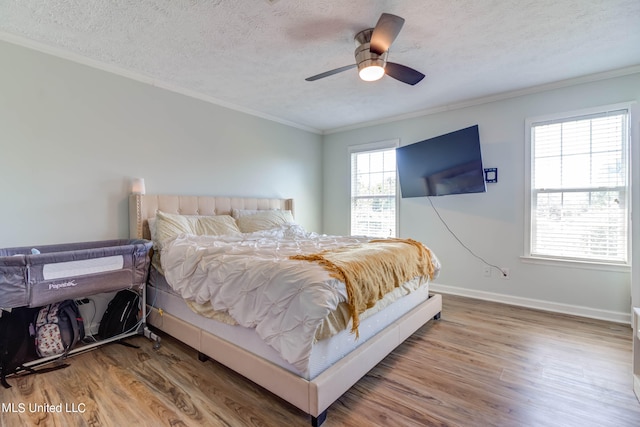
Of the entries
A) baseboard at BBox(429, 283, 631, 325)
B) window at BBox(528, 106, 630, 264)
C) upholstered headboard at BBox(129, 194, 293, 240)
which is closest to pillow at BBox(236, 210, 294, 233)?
upholstered headboard at BBox(129, 194, 293, 240)

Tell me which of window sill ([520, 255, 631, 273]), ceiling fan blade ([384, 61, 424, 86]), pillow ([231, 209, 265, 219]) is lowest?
window sill ([520, 255, 631, 273])

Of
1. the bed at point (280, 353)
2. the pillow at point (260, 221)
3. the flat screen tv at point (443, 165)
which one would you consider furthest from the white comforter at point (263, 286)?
the flat screen tv at point (443, 165)

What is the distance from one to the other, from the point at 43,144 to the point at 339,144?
3870mm

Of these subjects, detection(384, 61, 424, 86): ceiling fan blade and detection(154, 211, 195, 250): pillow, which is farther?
detection(154, 211, 195, 250): pillow

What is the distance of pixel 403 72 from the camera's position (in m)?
2.41

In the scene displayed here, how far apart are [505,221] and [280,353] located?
3.30 metres

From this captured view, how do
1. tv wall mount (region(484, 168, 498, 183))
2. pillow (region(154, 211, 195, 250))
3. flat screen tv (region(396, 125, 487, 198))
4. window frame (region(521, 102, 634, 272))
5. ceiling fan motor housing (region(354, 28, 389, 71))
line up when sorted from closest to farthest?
ceiling fan motor housing (region(354, 28, 389, 71)), pillow (region(154, 211, 195, 250)), window frame (region(521, 102, 634, 272)), flat screen tv (region(396, 125, 487, 198)), tv wall mount (region(484, 168, 498, 183))

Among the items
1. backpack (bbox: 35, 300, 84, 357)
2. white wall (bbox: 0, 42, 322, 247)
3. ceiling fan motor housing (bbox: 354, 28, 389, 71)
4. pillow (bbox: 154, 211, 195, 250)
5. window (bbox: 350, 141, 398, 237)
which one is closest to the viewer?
backpack (bbox: 35, 300, 84, 357)

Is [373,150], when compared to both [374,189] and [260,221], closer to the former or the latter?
[374,189]

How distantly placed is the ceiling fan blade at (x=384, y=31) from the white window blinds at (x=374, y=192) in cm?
258

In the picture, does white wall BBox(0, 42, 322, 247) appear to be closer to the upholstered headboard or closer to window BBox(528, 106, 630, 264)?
the upholstered headboard

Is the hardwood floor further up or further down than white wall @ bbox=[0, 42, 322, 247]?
further down

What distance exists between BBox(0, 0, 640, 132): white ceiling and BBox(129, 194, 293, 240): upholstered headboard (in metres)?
1.26

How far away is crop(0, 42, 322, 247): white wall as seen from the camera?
A: 94.7 inches
